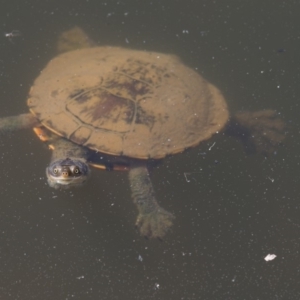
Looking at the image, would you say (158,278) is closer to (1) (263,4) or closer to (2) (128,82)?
(2) (128,82)

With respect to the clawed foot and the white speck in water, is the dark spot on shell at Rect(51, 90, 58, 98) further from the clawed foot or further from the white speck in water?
the white speck in water

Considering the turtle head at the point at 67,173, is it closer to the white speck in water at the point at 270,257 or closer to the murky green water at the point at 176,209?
the murky green water at the point at 176,209

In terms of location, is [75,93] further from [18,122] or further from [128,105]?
[18,122]

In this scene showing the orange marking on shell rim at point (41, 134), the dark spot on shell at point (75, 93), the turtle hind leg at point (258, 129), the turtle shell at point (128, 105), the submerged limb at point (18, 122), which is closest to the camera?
the turtle shell at point (128, 105)

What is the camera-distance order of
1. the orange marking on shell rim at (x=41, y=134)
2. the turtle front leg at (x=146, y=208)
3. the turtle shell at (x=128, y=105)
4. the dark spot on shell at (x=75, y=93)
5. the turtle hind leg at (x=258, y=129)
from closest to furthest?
the turtle front leg at (x=146, y=208) < the turtle shell at (x=128, y=105) < the dark spot on shell at (x=75, y=93) < the orange marking on shell rim at (x=41, y=134) < the turtle hind leg at (x=258, y=129)

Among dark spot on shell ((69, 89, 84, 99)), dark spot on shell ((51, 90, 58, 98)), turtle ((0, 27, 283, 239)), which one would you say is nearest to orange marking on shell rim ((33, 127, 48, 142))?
turtle ((0, 27, 283, 239))

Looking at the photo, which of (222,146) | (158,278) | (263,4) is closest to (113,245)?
(158,278)

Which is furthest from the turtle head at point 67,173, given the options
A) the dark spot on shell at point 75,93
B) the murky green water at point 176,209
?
the dark spot on shell at point 75,93
